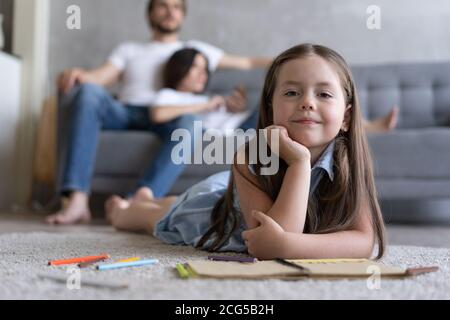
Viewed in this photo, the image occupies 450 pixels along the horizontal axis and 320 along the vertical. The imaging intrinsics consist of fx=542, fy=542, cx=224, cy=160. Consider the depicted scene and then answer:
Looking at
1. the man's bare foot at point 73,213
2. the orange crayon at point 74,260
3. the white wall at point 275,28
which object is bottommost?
the man's bare foot at point 73,213

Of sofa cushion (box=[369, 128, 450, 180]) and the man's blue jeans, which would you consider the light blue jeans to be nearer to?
the man's blue jeans

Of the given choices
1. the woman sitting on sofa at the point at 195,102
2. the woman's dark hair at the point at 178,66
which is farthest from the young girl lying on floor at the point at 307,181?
the woman's dark hair at the point at 178,66

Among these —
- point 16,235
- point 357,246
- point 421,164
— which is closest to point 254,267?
point 357,246

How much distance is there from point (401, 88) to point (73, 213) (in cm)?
139

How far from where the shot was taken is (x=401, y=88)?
2.23m

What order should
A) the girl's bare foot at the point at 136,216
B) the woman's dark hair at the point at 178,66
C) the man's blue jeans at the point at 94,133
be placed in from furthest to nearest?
the woman's dark hair at the point at 178,66, the man's blue jeans at the point at 94,133, the girl's bare foot at the point at 136,216

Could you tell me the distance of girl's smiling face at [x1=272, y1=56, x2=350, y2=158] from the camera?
877 mm

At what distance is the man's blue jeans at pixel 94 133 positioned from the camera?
173cm

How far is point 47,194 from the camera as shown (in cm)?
257

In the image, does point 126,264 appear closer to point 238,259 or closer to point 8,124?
point 238,259

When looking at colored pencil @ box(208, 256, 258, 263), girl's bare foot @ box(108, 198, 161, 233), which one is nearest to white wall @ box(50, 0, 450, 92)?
girl's bare foot @ box(108, 198, 161, 233)

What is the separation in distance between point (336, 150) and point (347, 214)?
118 millimetres

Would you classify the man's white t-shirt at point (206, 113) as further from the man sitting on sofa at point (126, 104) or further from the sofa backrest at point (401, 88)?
the sofa backrest at point (401, 88)

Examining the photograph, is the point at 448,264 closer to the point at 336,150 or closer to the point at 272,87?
the point at 336,150
